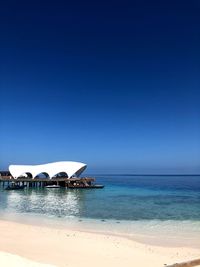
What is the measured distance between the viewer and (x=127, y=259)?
11047mm

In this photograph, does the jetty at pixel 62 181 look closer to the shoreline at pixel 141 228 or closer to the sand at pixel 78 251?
the shoreline at pixel 141 228

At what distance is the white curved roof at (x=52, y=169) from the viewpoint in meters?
64.4

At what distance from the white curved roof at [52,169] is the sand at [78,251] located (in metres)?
47.9

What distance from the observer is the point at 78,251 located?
40.2 ft

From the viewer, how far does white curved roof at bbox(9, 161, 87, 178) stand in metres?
64.4

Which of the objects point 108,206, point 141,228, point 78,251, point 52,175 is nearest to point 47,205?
point 108,206

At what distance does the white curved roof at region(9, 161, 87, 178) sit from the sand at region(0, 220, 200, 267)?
47879 millimetres

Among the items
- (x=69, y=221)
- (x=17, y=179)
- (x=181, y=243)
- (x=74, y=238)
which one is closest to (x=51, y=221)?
(x=69, y=221)

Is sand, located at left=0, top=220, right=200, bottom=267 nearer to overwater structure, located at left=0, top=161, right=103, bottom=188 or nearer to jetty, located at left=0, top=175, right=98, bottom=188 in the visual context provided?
jetty, located at left=0, top=175, right=98, bottom=188

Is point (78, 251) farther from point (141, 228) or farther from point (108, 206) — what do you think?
point (108, 206)

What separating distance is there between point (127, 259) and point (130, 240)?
13.0 feet

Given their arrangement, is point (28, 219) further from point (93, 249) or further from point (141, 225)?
point (93, 249)

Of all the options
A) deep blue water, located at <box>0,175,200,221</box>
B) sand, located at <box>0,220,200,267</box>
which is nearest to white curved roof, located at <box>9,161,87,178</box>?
deep blue water, located at <box>0,175,200,221</box>

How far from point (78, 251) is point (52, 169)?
54.2 metres
